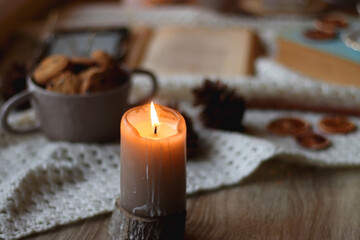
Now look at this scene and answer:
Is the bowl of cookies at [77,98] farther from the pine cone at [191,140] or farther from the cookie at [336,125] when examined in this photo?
the cookie at [336,125]

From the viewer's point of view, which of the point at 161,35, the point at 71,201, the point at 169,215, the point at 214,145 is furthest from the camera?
the point at 161,35

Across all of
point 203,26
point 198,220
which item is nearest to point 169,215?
point 198,220

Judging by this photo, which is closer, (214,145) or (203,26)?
(214,145)

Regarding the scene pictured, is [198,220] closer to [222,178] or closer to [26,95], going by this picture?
[222,178]

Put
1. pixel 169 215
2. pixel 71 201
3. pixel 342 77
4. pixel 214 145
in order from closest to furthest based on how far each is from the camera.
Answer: pixel 169 215 → pixel 71 201 → pixel 214 145 → pixel 342 77

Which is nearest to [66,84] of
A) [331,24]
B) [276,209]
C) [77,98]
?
[77,98]

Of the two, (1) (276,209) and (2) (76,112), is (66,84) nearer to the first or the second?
(2) (76,112)

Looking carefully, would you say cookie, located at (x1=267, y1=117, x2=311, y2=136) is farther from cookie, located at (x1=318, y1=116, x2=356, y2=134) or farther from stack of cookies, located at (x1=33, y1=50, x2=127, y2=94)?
stack of cookies, located at (x1=33, y1=50, x2=127, y2=94)
